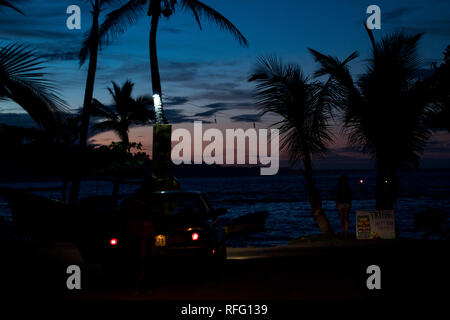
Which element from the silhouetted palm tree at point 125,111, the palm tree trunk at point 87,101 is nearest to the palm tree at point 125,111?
the silhouetted palm tree at point 125,111

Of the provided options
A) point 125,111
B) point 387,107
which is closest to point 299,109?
point 387,107

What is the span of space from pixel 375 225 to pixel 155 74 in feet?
30.4

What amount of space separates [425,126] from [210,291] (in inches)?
484

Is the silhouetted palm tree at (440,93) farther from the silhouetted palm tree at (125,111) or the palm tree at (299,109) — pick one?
the silhouetted palm tree at (125,111)

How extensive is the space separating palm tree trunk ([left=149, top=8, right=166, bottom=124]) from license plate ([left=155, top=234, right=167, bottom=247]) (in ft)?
33.3

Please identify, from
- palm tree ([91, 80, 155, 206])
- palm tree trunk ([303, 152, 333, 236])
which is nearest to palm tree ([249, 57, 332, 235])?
palm tree trunk ([303, 152, 333, 236])

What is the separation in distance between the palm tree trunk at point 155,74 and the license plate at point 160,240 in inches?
399

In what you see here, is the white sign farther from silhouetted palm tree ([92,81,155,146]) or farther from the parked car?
silhouetted palm tree ([92,81,155,146])

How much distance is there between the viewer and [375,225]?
1836cm

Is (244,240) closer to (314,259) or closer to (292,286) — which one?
(314,259)

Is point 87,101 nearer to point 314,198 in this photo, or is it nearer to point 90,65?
point 90,65

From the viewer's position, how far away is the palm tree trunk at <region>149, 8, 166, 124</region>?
797 inches

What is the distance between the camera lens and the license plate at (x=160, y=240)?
34.2ft
